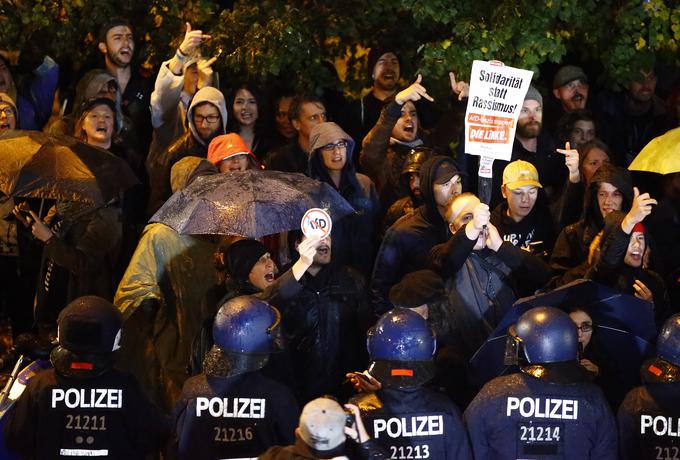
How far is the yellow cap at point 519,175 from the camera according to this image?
36.2 ft

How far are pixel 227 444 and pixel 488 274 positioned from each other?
2.73 m

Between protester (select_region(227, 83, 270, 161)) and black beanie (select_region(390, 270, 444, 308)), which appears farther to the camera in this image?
protester (select_region(227, 83, 270, 161))

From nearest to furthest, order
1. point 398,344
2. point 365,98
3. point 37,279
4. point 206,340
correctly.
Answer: point 398,344
point 206,340
point 37,279
point 365,98

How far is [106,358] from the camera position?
8.27 m

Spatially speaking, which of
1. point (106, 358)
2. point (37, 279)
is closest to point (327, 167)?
point (37, 279)

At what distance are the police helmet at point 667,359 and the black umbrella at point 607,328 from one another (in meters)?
0.85

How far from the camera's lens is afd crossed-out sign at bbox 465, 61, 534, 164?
10.5m

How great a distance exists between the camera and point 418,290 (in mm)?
9602

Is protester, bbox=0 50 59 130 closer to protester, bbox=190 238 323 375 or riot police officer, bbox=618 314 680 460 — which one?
protester, bbox=190 238 323 375

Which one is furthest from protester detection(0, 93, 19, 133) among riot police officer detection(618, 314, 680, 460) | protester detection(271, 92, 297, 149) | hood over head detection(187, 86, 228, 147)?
riot police officer detection(618, 314, 680, 460)

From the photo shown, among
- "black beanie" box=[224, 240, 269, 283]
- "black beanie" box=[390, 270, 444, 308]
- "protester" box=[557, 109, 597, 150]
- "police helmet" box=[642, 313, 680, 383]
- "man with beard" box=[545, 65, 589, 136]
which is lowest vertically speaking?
"police helmet" box=[642, 313, 680, 383]

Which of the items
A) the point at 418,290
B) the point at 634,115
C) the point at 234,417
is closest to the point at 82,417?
the point at 234,417

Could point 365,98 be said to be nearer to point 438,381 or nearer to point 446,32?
point 446,32

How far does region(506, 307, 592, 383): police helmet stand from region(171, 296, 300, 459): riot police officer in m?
1.38
